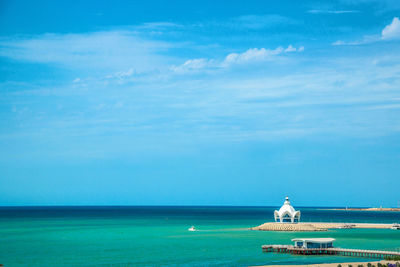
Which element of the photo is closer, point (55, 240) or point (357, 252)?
point (357, 252)

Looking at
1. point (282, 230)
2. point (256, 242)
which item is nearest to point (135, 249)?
point (256, 242)

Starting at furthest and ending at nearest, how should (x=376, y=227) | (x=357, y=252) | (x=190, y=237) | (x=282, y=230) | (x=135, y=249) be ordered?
(x=376, y=227) → (x=282, y=230) → (x=190, y=237) → (x=135, y=249) → (x=357, y=252)

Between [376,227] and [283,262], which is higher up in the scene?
[376,227]

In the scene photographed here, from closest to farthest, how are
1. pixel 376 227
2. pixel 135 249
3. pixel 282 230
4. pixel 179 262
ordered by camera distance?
pixel 179 262 < pixel 135 249 < pixel 282 230 < pixel 376 227

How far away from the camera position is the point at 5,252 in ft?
224

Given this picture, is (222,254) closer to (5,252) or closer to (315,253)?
(315,253)

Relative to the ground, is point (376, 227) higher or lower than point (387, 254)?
higher

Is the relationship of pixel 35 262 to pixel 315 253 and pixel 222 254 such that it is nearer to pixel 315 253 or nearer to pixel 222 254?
pixel 222 254

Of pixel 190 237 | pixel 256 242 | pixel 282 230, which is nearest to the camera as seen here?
pixel 256 242

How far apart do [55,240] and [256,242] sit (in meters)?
30.5

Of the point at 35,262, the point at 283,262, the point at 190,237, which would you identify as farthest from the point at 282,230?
the point at 35,262

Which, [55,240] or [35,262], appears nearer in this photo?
[35,262]

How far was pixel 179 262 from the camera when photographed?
58125 mm

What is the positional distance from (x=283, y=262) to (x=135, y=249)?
70.3ft
